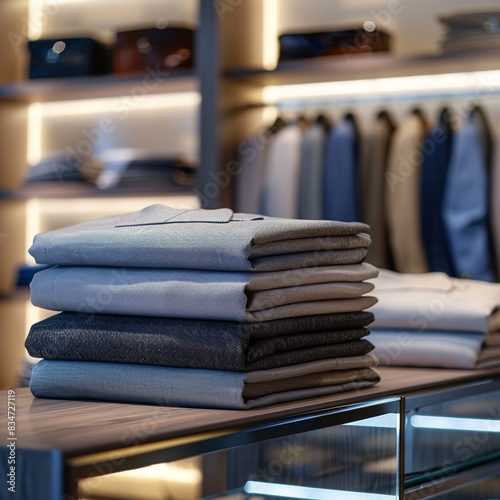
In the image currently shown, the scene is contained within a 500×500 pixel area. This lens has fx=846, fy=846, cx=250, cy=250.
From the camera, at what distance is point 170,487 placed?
88 centimetres

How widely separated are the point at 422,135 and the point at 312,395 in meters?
2.10

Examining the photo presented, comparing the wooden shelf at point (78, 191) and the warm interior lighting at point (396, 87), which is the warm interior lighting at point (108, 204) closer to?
the wooden shelf at point (78, 191)

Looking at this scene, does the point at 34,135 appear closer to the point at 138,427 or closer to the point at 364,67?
the point at 364,67

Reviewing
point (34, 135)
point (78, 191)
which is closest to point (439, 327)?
point (78, 191)

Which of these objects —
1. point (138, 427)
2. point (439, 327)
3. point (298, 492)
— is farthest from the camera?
point (439, 327)

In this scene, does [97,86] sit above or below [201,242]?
above

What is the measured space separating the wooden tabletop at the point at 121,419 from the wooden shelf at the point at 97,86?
7.62ft

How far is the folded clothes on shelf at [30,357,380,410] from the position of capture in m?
0.76

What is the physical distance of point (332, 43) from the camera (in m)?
2.89

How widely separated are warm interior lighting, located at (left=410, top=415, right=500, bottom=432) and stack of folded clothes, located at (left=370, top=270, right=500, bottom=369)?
0.12 meters

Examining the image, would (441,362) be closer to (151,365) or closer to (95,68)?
(151,365)

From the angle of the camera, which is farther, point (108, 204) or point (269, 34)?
point (108, 204)

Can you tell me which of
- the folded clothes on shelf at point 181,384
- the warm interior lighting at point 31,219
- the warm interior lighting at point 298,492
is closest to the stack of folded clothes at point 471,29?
the warm interior lighting at point 31,219

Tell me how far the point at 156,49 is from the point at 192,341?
253cm
